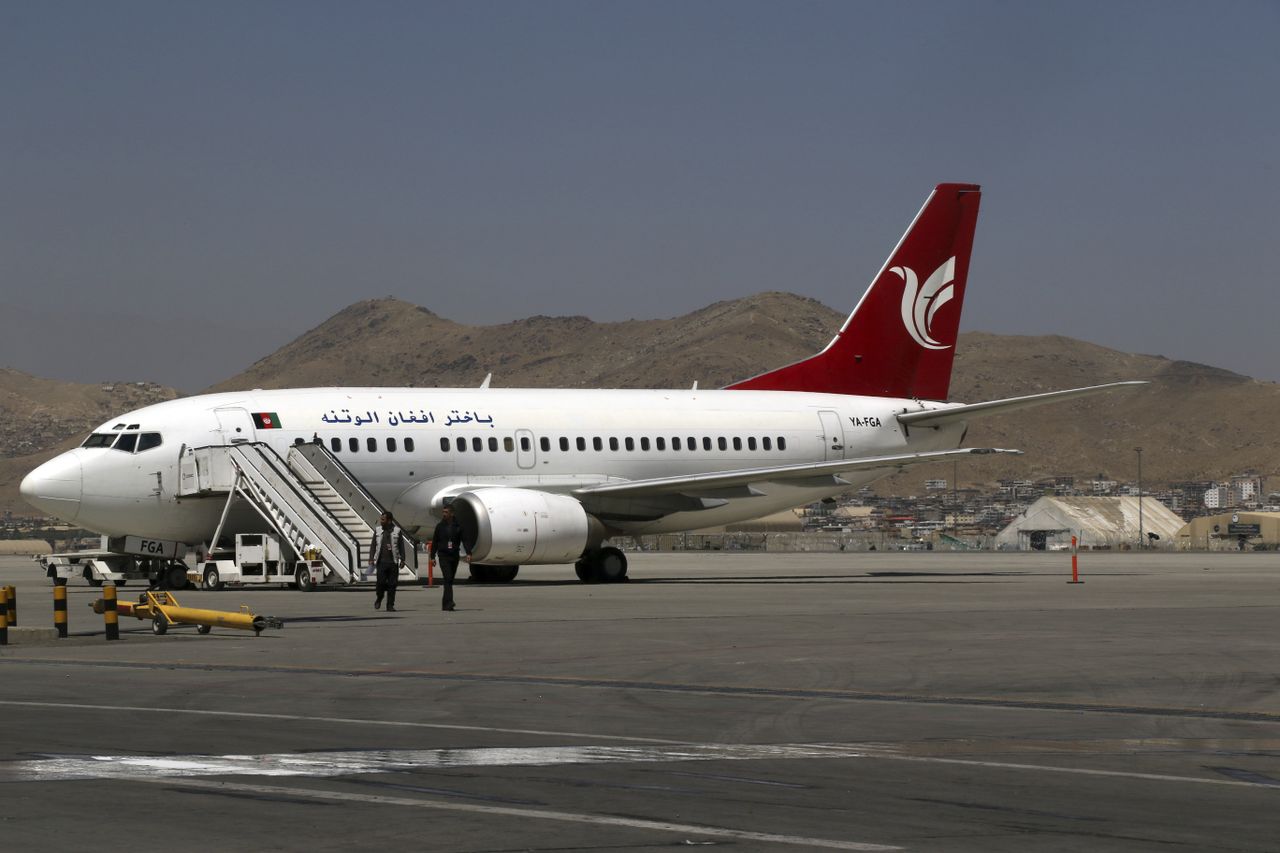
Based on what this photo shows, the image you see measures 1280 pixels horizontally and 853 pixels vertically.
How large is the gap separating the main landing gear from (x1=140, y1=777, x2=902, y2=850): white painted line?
93.9 ft

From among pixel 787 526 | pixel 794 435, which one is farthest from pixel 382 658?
pixel 787 526

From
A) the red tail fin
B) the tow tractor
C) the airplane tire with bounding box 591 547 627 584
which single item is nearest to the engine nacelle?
the airplane tire with bounding box 591 547 627 584

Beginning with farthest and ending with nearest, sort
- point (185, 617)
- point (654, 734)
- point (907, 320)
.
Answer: point (907, 320), point (185, 617), point (654, 734)

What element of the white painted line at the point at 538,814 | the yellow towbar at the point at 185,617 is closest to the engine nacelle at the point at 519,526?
the yellow towbar at the point at 185,617

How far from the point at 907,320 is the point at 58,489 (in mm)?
21072

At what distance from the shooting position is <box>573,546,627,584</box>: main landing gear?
3866 cm

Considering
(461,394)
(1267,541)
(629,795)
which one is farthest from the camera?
(1267,541)

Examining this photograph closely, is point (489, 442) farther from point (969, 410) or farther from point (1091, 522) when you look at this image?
point (1091, 522)

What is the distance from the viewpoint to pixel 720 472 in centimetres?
4019

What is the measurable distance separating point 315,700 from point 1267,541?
8912cm

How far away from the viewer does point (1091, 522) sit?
383 ft

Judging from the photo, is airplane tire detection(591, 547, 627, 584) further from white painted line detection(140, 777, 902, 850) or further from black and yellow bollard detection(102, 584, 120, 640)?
white painted line detection(140, 777, 902, 850)

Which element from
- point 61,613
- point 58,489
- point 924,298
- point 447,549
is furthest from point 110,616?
point 924,298

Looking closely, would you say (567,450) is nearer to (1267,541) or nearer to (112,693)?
(112,693)
